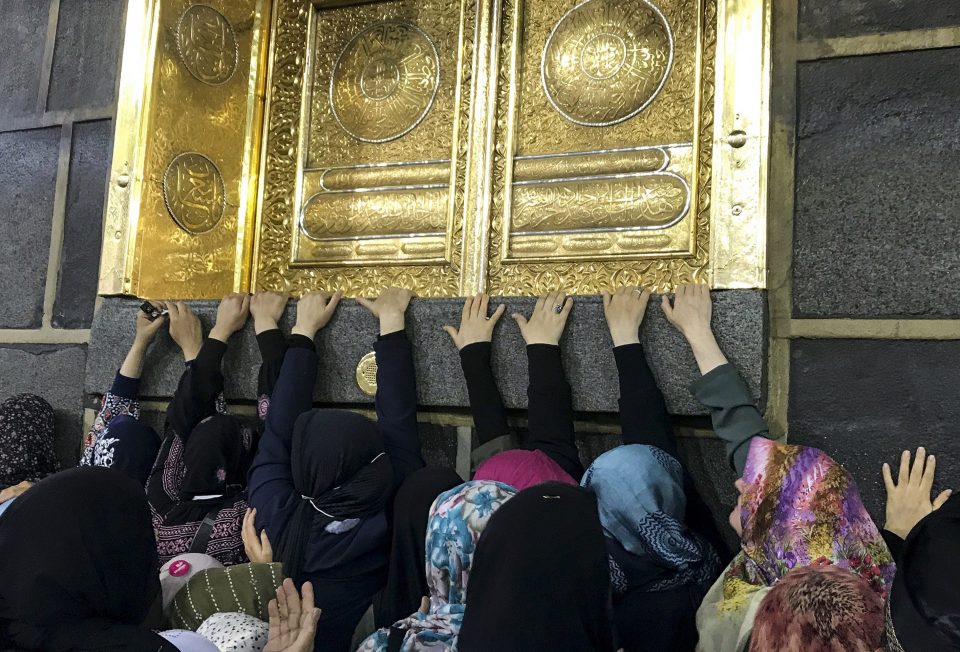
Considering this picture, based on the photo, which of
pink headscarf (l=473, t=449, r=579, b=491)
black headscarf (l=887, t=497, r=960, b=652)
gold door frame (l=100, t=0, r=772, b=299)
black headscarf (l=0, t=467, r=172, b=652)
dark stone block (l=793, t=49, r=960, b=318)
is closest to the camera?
black headscarf (l=887, t=497, r=960, b=652)

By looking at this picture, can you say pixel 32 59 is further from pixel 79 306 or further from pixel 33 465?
pixel 33 465

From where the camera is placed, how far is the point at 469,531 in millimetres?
1782

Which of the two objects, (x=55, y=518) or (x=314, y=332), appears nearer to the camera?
(x=55, y=518)

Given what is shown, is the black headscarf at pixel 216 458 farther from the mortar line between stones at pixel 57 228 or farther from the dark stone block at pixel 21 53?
the dark stone block at pixel 21 53

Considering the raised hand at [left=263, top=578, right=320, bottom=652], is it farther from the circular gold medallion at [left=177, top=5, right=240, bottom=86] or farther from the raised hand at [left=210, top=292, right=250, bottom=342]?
the circular gold medallion at [left=177, top=5, right=240, bottom=86]

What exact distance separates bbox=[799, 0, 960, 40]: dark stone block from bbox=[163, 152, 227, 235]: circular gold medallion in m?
2.25

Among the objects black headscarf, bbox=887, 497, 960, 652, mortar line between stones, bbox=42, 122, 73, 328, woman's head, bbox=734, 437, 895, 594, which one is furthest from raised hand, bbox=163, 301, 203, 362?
black headscarf, bbox=887, 497, 960, 652

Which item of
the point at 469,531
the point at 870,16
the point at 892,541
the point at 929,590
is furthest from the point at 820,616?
the point at 870,16

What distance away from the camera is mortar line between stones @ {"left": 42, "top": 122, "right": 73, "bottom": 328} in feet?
11.4

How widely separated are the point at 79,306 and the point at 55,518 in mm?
1960

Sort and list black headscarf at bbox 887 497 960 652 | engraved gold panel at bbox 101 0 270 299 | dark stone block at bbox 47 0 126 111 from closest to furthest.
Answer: black headscarf at bbox 887 497 960 652, engraved gold panel at bbox 101 0 270 299, dark stone block at bbox 47 0 126 111

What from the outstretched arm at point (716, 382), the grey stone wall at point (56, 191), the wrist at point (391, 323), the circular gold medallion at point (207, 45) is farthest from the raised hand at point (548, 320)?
the grey stone wall at point (56, 191)

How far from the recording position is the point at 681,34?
299 centimetres

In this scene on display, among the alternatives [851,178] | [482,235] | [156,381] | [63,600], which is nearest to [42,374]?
[156,381]
